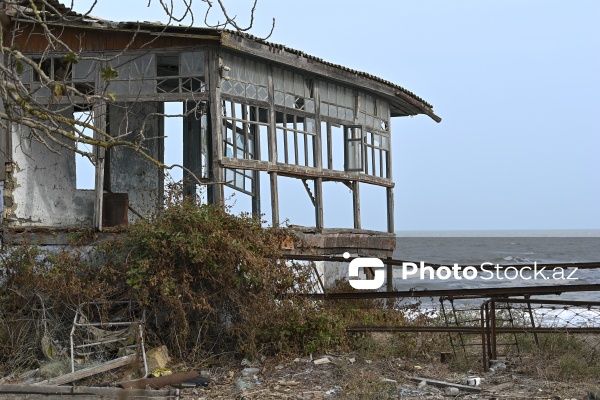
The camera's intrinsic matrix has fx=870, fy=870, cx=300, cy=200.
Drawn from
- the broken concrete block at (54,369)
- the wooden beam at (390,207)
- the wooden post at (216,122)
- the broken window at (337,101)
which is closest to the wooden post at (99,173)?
the wooden post at (216,122)

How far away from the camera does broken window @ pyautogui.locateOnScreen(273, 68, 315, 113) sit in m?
15.1

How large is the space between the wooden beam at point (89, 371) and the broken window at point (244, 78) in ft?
16.3

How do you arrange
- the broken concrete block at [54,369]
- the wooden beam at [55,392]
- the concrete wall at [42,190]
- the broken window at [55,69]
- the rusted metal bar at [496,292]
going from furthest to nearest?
the broken window at [55,69], the concrete wall at [42,190], the broken concrete block at [54,369], the rusted metal bar at [496,292], the wooden beam at [55,392]

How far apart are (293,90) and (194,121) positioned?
259 centimetres

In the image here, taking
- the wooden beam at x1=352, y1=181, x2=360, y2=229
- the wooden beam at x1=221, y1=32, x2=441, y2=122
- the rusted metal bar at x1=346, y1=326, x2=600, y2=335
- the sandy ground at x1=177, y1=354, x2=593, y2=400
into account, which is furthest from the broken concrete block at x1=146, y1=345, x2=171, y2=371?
the wooden beam at x1=352, y1=181, x2=360, y2=229

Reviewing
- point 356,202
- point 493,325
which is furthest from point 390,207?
point 493,325

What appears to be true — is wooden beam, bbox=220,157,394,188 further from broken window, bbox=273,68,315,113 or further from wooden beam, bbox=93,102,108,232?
wooden beam, bbox=93,102,108,232

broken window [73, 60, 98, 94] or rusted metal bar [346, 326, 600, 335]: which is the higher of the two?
broken window [73, 60, 98, 94]

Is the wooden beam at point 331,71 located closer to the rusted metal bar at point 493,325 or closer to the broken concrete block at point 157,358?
the broken concrete block at point 157,358

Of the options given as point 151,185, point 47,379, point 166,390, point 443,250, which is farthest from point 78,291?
point 443,250

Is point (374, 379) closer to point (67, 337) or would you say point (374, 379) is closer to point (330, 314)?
point (330, 314)

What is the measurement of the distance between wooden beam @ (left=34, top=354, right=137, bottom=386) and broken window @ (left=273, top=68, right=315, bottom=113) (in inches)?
246

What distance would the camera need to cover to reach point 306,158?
15.9 meters

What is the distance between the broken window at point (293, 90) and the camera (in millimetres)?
15125
